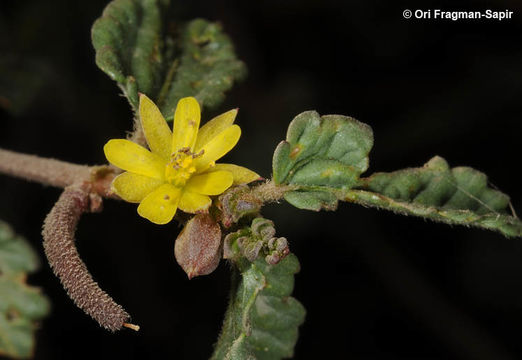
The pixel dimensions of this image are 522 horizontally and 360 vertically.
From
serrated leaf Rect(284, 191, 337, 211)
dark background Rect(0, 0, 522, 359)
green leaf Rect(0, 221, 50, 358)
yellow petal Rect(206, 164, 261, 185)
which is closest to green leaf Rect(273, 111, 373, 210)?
serrated leaf Rect(284, 191, 337, 211)

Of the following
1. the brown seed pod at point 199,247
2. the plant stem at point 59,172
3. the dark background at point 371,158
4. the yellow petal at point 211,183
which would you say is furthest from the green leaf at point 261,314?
the dark background at point 371,158

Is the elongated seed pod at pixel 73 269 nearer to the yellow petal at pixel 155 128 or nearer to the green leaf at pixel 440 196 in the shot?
the yellow petal at pixel 155 128

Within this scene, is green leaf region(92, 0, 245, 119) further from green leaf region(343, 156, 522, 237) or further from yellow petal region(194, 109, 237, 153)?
green leaf region(343, 156, 522, 237)

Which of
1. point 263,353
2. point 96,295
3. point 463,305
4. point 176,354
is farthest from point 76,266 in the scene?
point 463,305

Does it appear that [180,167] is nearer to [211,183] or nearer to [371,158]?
[211,183]

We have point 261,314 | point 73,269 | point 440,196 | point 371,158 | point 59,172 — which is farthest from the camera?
point 371,158

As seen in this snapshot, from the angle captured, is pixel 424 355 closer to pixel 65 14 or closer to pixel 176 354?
pixel 176 354

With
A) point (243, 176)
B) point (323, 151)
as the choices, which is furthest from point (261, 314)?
point (323, 151)
